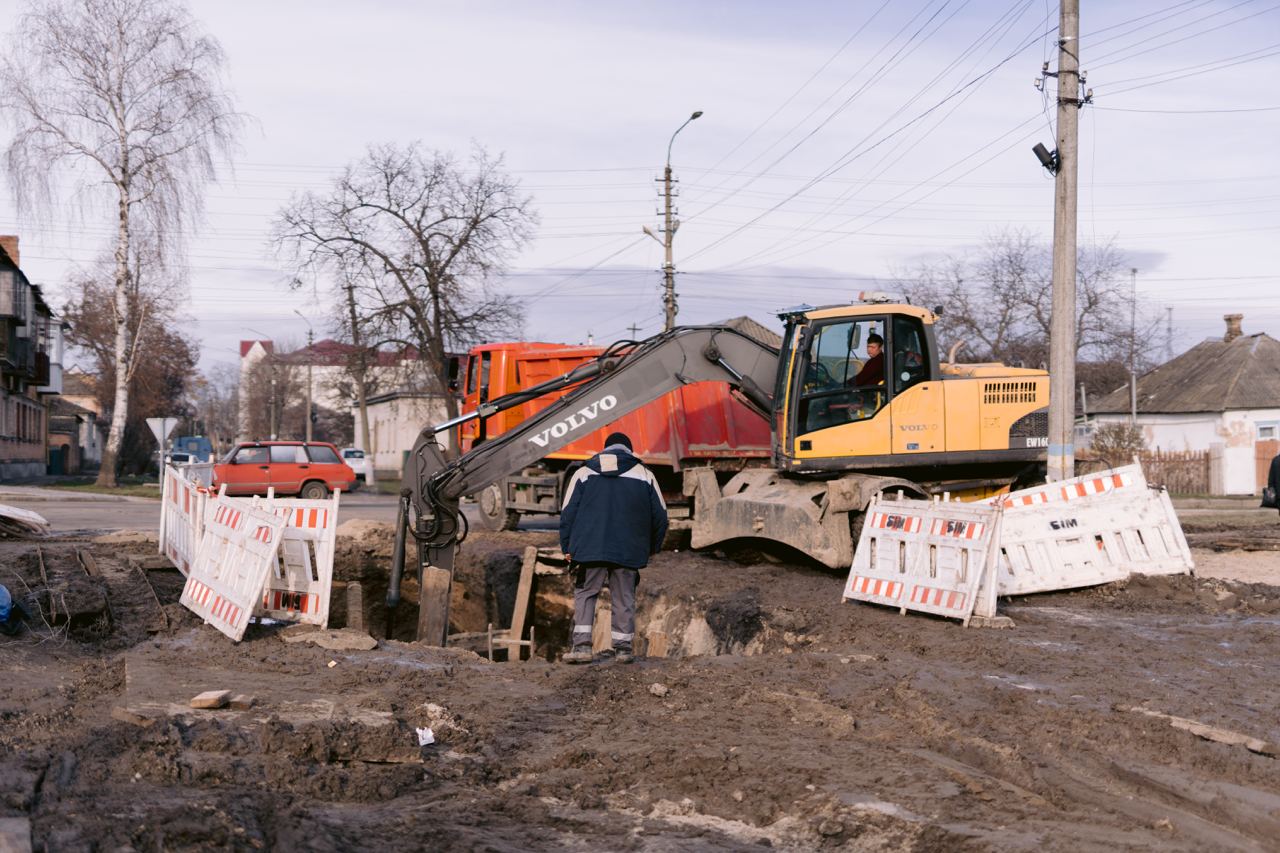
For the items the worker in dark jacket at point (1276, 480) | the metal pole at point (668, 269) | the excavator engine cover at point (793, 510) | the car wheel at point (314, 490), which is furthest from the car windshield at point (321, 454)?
the worker in dark jacket at point (1276, 480)

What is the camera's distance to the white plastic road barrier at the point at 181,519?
1168 cm

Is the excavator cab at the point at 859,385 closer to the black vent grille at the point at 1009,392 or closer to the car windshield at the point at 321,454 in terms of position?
the black vent grille at the point at 1009,392

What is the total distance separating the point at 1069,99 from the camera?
15.1 metres

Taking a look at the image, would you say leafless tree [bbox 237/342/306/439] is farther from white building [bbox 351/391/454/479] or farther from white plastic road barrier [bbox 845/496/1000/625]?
white plastic road barrier [bbox 845/496/1000/625]

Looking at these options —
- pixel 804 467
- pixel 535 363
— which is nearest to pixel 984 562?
pixel 804 467

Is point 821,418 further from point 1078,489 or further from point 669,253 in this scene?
point 669,253

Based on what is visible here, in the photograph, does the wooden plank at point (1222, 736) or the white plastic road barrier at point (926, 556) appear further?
the white plastic road barrier at point (926, 556)

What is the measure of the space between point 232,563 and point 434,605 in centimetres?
282

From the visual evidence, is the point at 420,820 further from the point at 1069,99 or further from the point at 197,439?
the point at 197,439

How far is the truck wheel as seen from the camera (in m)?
19.8

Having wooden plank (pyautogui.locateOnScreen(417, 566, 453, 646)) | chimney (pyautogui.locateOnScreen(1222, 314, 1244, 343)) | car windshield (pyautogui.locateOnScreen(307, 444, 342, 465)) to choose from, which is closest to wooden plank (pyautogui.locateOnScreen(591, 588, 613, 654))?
wooden plank (pyautogui.locateOnScreen(417, 566, 453, 646))

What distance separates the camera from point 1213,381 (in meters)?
45.2

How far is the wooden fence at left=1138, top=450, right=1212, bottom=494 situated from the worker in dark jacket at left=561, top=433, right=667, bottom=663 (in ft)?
115

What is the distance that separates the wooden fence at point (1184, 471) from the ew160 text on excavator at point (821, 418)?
95.9 ft
